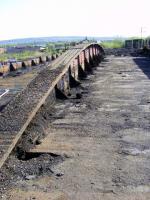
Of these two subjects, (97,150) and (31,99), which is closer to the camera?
(97,150)

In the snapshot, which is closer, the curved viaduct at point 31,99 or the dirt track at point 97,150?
the dirt track at point 97,150

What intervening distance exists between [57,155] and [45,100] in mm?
2835

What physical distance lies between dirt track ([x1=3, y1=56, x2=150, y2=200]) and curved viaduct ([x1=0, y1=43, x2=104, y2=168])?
0.44 meters

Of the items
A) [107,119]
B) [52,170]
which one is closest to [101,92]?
[107,119]

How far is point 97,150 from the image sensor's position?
19.5 ft

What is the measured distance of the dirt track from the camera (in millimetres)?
4594

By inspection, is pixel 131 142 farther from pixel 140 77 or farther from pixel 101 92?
pixel 140 77

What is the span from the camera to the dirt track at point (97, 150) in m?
4.59

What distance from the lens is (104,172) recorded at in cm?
507

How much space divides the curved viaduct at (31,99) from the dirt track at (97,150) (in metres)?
0.44

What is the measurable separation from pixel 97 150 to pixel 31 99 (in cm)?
246

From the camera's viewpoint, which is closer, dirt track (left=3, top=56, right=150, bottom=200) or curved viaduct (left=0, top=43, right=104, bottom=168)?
dirt track (left=3, top=56, right=150, bottom=200)

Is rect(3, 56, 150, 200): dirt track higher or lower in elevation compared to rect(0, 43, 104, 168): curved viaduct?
lower

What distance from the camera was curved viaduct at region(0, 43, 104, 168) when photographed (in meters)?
6.02
